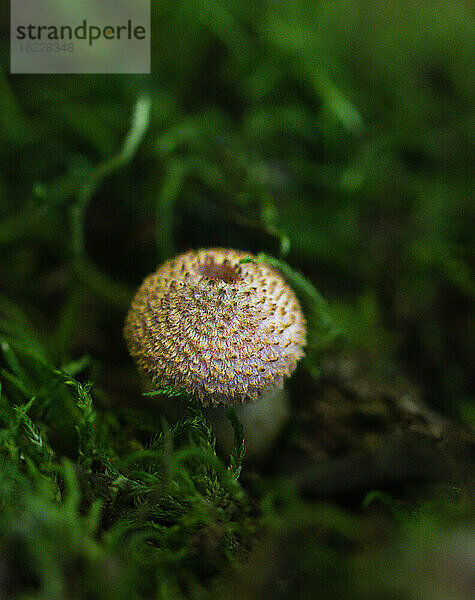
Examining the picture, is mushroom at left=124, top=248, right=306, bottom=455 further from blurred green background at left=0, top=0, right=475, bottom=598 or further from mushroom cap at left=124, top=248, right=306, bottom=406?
blurred green background at left=0, top=0, right=475, bottom=598

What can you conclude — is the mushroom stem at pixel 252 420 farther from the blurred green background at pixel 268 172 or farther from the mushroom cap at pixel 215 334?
the blurred green background at pixel 268 172

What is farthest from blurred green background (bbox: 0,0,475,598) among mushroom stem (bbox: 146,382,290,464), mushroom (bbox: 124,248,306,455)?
mushroom (bbox: 124,248,306,455)

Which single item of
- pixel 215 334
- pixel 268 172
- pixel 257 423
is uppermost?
pixel 268 172

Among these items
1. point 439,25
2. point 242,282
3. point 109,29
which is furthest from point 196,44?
point 242,282

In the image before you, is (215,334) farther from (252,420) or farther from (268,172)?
(268,172)

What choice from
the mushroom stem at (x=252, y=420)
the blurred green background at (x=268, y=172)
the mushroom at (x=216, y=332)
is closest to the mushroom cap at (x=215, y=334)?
the mushroom at (x=216, y=332)

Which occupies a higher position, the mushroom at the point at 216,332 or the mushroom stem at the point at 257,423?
the mushroom at the point at 216,332

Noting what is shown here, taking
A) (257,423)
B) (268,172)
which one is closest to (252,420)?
(257,423)
